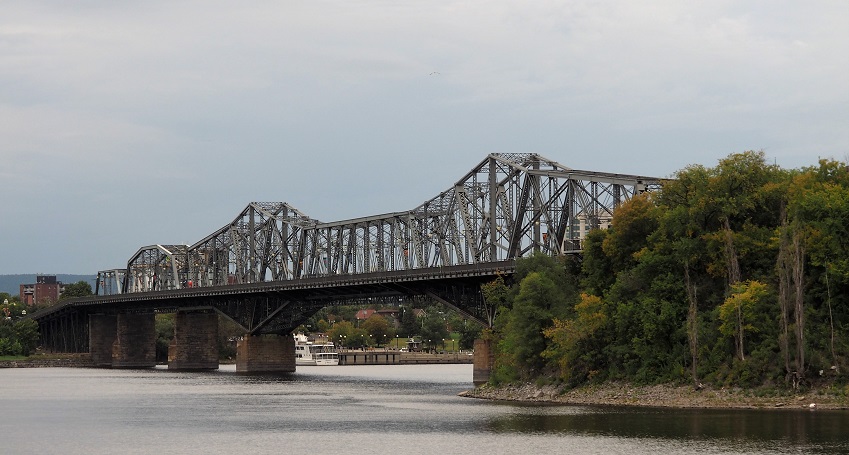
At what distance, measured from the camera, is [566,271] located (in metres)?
98.6

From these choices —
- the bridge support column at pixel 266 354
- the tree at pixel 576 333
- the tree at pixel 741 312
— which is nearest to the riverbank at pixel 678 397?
the tree at pixel 576 333

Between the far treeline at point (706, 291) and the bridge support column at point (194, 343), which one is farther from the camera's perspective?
the bridge support column at point (194, 343)

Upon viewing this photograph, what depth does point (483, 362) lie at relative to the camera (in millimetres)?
118000

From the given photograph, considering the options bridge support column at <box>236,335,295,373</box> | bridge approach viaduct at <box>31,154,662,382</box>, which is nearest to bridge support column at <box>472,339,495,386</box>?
bridge approach viaduct at <box>31,154,662,382</box>

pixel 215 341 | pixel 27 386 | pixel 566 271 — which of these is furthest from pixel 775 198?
pixel 215 341

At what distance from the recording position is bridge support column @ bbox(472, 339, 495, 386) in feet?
383

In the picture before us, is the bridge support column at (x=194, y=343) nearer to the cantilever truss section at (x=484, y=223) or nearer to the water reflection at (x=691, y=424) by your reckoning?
the cantilever truss section at (x=484, y=223)

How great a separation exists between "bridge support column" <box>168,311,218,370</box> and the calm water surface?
8667 cm

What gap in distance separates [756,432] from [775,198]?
1115 inches

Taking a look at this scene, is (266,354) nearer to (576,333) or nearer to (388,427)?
(576,333)

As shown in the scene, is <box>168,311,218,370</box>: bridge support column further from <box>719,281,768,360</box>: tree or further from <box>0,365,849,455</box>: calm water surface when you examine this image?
<box>719,281,768,360</box>: tree

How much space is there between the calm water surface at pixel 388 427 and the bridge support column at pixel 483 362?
10.7 m

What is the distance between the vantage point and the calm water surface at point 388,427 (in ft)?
195

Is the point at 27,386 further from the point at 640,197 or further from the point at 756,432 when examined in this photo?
the point at 756,432
